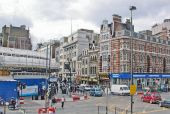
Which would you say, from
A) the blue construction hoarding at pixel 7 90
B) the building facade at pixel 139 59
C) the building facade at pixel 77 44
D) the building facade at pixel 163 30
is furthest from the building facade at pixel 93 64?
the blue construction hoarding at pixel 7 90

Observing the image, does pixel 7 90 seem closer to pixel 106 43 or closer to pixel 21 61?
pixel 21 61

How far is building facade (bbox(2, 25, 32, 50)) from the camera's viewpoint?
109m

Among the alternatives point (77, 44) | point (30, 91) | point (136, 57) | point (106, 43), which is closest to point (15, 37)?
point (77, 44)

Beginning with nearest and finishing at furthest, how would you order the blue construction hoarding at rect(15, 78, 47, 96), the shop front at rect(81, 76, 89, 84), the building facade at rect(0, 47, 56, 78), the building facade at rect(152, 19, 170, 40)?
1. the blue construction hoarding at rect(15, 78, 47, 96)
2. the building facade at rect(0, 47, 56, 78)
3. the shop front at rect(81, 76, 89, 84)
4. the building facade at rect(152, 19, 170, 40)

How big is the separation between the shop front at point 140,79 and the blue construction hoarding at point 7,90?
42646 mm

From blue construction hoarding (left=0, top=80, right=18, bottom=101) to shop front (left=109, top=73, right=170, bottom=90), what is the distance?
42646 mm

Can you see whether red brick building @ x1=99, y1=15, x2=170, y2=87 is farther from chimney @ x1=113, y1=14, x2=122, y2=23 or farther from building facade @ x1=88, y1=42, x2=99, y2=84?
building facade @ x1=88, y1=42, x2=99, y2=84

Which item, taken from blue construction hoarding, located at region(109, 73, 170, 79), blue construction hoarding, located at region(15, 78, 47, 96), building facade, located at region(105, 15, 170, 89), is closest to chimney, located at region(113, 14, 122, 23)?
building facade, located at region(105, 15, 170, 89)

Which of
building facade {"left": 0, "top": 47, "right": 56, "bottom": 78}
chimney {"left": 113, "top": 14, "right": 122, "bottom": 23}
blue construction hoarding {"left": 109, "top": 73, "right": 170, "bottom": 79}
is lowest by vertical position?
blue construction hoarding {"left": 109, "top": 73, "right": 170, "bottom": 79}

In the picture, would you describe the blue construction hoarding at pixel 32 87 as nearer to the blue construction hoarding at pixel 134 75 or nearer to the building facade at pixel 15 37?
the blue construction hoarding at pixel 134 75

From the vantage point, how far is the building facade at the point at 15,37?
357 ft

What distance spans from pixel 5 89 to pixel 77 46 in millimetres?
65973

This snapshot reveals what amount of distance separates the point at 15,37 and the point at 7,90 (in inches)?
2678

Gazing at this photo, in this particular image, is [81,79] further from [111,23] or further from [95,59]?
[111,23]
